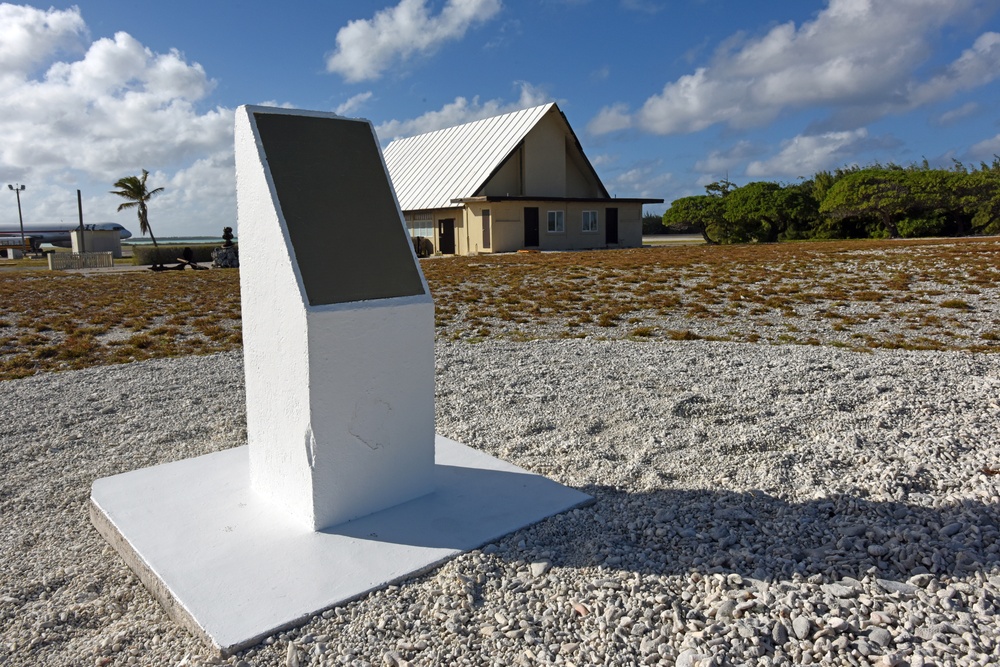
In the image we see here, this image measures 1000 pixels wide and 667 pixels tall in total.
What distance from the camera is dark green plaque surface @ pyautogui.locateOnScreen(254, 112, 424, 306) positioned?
3123 mm

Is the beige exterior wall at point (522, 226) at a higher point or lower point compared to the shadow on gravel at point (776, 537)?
higher

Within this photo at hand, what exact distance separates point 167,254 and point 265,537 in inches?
1054

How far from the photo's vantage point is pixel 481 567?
2.88m

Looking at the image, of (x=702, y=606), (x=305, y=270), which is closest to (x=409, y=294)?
(x=305, y=270)

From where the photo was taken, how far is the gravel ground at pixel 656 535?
2.40m

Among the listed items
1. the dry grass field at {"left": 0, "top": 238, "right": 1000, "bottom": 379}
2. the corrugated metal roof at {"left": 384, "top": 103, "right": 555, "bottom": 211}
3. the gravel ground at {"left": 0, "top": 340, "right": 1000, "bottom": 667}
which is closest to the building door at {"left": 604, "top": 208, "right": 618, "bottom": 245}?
the corrugated metal roof at {"left": 384, "top": 103, "right": 555, "bottom": 211}

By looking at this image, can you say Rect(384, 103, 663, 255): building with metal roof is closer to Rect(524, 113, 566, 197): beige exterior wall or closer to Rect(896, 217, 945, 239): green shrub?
Rect(524, 113, 566, 197): beige exterior wall

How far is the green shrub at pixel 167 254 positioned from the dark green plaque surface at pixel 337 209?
25.2 metres

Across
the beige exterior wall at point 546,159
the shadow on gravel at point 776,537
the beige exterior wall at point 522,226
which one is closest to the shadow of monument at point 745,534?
the shadow on gravel at point 776,537

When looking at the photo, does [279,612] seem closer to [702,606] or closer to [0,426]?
[702,606]

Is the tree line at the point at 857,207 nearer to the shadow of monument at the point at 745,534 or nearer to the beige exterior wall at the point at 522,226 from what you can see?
the beige exterior wall at the point at 522,226

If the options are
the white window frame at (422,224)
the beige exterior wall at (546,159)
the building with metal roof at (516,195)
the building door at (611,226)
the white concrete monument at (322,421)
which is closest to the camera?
the white concrete monument at (322,421)

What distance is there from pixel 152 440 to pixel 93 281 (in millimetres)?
16942

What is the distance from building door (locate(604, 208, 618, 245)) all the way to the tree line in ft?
28.9
